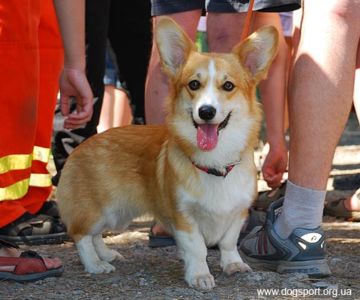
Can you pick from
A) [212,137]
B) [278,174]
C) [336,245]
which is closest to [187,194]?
[212,137]

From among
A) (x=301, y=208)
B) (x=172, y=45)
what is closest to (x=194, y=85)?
(x=172, y=45)

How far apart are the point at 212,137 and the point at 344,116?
521mm

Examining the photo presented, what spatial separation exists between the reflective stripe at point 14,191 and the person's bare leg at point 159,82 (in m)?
1.01

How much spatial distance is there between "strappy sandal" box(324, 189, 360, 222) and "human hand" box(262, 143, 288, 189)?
328 millimetres

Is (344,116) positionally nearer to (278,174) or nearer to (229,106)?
(229,106)

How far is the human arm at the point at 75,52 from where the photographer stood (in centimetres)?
335

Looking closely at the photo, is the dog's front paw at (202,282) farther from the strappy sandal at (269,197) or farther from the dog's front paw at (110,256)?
the strappy sandal at (269,197)

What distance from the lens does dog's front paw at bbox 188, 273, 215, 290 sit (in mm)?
3104

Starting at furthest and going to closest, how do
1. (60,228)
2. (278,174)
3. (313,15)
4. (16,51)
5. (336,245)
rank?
(278,174) < (60,228) < (336,245) < (313,15) < (16,51)

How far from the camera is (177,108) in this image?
3.34 meters

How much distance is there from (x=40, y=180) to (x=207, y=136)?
1180 mm

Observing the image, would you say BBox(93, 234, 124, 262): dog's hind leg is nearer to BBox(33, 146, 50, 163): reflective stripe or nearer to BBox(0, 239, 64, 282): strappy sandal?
BBox(0, 239, 64, 282): strappy sandal

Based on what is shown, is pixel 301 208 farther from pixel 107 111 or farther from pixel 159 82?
pixel 107 111

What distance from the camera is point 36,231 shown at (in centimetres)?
402
